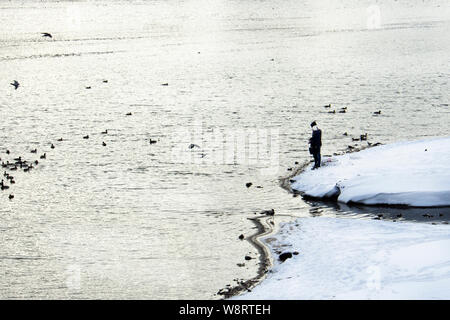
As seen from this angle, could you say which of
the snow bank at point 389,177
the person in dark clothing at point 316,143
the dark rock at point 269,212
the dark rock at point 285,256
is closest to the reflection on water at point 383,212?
the snow bank at point 389,177

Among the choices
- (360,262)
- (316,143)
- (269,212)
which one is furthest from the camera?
(316,143)

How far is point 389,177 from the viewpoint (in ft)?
115

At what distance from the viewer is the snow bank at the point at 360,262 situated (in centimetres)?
2256

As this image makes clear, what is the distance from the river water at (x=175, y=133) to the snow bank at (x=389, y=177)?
4.83 ft

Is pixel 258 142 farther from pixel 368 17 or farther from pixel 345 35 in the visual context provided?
pixel 368 17

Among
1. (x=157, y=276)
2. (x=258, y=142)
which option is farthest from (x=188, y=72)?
(x=157, y=276)

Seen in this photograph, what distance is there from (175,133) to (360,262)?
28559mm

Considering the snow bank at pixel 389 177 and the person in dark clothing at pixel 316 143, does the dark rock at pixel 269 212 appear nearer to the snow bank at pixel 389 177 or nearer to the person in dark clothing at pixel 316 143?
the snow bank at pixel 389 177

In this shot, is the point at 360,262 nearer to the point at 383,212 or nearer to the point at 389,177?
the point at 383,212

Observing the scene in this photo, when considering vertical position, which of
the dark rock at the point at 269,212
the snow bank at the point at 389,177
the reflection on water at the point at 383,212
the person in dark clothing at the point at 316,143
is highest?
the person in dark clothing at the point at 316,143

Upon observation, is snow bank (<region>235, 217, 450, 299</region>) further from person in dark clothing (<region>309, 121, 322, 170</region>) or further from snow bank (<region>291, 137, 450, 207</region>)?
person in dark clothing (<region>309, 121, 322, 170</region>)

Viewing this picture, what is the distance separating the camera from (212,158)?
44.9 m

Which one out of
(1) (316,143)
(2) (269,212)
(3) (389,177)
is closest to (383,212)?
(3) (389,177)

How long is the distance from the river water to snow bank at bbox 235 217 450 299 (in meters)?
1.86
